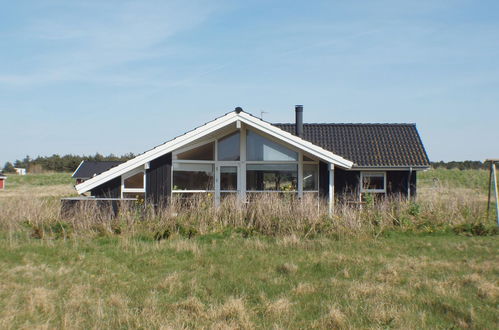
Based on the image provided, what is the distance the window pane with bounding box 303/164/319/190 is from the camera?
17.3 m

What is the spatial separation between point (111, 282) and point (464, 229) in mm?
9467

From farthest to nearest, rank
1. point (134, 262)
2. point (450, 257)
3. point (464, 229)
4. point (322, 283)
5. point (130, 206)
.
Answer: point (130, 206) → point (464, 229) → point (450, 257) → point (134, 262) → point (322, 283)

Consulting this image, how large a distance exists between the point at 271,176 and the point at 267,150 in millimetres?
892

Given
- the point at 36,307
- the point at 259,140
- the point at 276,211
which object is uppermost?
the point at 259,140

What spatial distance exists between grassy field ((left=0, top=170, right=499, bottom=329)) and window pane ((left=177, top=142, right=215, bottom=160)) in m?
3.67

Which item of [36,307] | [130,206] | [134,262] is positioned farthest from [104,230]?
[36,307]

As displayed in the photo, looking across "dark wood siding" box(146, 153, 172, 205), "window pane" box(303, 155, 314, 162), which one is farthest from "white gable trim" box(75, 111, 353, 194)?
"window pane" box(303, 155, 314, 162)

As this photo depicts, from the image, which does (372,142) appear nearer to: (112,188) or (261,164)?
(261,164)

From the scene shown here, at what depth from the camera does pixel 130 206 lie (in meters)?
14.4

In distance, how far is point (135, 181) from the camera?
16172 mm

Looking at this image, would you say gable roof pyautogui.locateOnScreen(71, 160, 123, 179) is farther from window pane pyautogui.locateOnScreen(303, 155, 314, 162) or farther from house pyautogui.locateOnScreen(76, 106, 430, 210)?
window pane pyautogui.locateOnScreen(303, 155, 314, 162)

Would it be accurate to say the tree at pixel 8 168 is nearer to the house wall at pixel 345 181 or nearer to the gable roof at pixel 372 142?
the gable roof at pixel 372 142

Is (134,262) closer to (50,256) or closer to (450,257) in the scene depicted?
(50,256)

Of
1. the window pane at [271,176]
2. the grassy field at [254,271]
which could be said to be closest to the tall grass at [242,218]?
the grassy field at [254,271]
